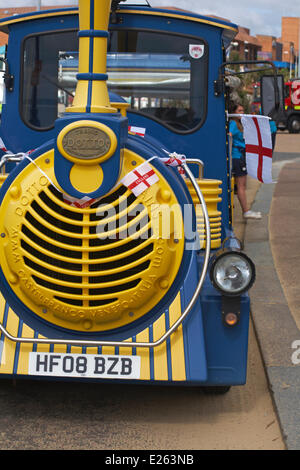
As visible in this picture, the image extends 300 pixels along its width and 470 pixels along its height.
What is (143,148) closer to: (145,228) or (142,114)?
(145,228)

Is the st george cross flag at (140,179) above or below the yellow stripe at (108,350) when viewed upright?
above

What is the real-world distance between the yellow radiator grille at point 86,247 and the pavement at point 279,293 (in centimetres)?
115

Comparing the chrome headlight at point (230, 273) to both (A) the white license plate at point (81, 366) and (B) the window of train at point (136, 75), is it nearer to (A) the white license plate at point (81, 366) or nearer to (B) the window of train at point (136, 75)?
(A) the white license plate at point (81, 366)

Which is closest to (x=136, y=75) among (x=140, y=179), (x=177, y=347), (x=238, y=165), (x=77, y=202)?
(x=140, y=179)

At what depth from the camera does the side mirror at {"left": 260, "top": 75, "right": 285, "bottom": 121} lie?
5.52m

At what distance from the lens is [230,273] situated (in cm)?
421

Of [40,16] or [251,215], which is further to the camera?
[251,215]

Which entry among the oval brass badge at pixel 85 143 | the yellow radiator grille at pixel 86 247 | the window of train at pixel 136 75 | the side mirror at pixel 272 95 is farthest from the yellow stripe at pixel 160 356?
the side mirror at pixel 272 95

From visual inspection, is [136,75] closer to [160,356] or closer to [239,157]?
[160,356]

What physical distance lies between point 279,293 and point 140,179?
3.50 meters

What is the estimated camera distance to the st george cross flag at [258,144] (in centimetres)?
649

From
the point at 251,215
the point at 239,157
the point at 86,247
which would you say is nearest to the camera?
the point at 86,247

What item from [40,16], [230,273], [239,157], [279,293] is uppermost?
[40,16]

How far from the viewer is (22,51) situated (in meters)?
5.73
